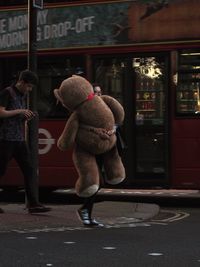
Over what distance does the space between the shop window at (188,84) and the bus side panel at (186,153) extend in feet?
0.63

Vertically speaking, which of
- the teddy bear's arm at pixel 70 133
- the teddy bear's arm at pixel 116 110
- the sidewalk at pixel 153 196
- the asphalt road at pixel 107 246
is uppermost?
the teddy bear's arm at pixel 116 110

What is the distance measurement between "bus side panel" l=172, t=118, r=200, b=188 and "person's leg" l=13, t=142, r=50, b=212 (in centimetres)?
244

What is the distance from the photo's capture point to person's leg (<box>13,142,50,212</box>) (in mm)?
8898

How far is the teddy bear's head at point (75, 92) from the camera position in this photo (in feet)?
25.6

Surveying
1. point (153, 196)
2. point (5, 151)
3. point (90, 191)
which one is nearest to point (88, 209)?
point (90, 191)

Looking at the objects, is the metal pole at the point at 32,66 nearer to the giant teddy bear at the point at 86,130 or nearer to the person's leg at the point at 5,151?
the person's leg at the point at 5,151

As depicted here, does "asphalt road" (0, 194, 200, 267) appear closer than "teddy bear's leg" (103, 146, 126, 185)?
Yes

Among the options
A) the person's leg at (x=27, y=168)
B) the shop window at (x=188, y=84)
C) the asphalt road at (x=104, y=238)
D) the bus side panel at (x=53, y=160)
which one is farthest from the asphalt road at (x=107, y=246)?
the bus side panel at (x=53, y=160)

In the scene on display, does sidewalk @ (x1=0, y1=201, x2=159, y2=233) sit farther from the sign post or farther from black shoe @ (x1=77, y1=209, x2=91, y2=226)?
the sign post

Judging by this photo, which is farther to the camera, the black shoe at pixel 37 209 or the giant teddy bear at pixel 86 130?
the black shoe at pixel 37 209

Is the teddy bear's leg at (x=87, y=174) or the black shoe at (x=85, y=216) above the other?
the teddy bear's leg at (x=87, y=174)

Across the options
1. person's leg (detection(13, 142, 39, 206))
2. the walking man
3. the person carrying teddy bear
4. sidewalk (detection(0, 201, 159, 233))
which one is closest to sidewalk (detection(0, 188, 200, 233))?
sidewalk (detection(0, 201, 159, 233))

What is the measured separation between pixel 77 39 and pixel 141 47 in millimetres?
1148

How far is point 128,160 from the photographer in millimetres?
10688
